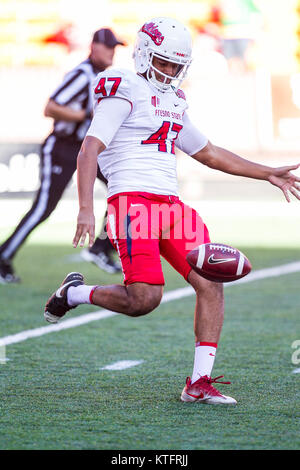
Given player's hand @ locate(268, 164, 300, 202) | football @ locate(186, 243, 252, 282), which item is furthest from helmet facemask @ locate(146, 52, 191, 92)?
football @ locate(186, 243, 252, 282)

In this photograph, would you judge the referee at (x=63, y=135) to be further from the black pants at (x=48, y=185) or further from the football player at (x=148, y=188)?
the football player at (x=148, y=188)

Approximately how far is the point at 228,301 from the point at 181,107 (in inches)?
107

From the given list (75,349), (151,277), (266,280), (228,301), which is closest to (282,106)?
(266,280)

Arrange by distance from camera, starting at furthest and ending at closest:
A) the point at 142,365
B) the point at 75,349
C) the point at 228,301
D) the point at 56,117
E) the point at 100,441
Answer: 1. the point at 56,117
2. the point at 228,301
3. the point at 75,349
4. the point at 142,365
5. the point at 100,441

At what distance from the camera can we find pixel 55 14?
20.0m

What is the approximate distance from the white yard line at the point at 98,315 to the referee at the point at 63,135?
1.10 metres

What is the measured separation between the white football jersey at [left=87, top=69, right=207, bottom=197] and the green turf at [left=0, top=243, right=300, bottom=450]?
92cm

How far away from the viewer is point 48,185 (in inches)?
297

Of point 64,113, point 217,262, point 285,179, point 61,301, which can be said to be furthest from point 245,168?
point 64,113

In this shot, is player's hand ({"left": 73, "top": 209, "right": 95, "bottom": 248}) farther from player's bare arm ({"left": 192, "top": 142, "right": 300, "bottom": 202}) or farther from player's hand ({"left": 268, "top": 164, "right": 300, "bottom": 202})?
player's hand ({"left": 268, "top": 164, "right": 300, "bottom": 202})

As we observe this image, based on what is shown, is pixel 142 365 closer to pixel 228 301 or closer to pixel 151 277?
pixel 151 277

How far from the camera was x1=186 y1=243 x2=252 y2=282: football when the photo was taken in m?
3.92

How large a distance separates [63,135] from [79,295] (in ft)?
11.5

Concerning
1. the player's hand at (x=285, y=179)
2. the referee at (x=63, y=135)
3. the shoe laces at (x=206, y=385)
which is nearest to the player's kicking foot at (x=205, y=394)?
the shoe laces at (x=206, y=385)
